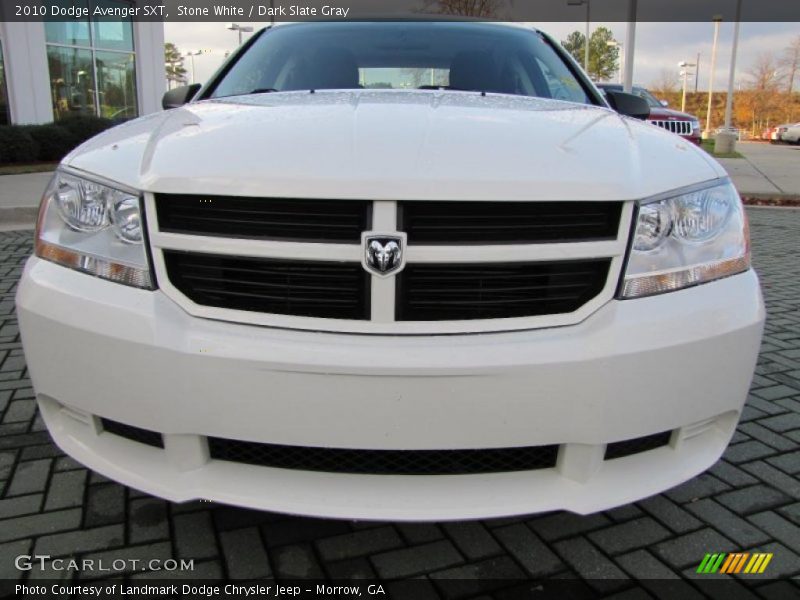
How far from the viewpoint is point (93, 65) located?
58.0 feet

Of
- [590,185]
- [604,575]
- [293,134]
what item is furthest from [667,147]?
[604,575]

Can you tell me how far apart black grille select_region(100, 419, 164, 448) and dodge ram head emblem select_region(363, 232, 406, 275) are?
2.34 ft

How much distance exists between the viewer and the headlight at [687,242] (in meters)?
1.77

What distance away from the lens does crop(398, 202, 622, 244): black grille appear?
165cm

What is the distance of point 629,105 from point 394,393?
204 centimetres

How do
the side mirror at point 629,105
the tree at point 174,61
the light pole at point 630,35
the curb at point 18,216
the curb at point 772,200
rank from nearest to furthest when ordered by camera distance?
the side mirror at point 629,105 < the curb at point 18,216 < the curb at point 772,200 < the light pole at point 630,35 < the tree at point 174,61

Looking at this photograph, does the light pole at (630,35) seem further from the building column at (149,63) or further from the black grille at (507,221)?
the black grille at (507,221)

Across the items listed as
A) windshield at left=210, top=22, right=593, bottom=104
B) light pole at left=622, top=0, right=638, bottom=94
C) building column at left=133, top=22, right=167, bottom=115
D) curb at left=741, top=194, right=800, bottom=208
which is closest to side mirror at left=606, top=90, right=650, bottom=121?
windshield at left=210, top=22, right=593, bottom=104

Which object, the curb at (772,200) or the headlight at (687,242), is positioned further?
the curb at (772,200)

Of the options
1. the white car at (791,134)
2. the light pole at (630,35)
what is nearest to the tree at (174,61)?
the white car at (791,134)

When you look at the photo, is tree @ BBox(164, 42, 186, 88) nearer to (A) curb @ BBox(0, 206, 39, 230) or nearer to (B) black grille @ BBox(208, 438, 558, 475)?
(A) curb @ BBox(0, 206, 39, 230)

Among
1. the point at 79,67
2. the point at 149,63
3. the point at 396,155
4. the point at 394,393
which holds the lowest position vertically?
the point at 394,393

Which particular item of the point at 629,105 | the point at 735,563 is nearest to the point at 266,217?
the point at 735,563

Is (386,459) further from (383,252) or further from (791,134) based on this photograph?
(791,134)
